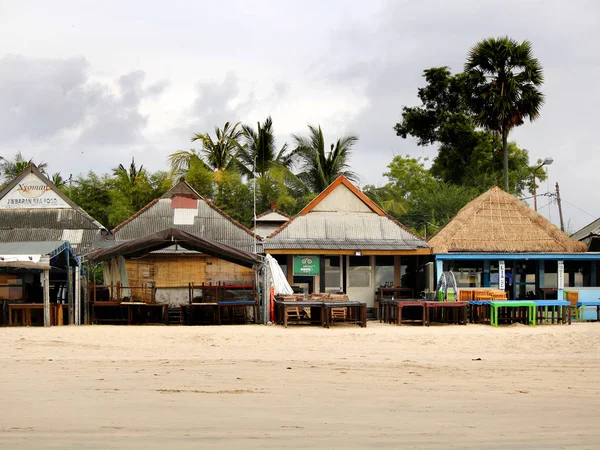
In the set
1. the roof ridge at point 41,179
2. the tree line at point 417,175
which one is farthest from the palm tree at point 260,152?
the roof ridge at point 41,179

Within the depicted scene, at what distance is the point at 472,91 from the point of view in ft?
115

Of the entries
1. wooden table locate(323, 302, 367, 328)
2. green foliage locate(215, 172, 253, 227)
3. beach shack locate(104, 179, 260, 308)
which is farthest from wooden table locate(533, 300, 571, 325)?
green foliage locate(215, 172, 253, 227)

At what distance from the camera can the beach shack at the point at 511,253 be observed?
2408 centimetres

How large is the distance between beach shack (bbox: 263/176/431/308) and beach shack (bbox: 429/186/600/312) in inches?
42.6

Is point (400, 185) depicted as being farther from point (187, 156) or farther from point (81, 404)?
point (81, 404)

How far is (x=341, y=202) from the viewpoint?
24766 mm

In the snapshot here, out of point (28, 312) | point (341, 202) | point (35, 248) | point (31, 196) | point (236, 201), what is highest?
point (236, 201)

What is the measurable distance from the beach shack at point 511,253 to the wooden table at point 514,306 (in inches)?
93.1

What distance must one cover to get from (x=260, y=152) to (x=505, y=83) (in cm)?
1202

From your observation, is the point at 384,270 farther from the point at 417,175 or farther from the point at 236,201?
the point at 417,175

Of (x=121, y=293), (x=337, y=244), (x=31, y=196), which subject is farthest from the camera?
(x=31, y=196)

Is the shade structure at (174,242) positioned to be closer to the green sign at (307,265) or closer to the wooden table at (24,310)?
the wooden table at (24,310)

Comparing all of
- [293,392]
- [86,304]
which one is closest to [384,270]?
[86,304]

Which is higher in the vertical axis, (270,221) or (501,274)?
(270,221)
